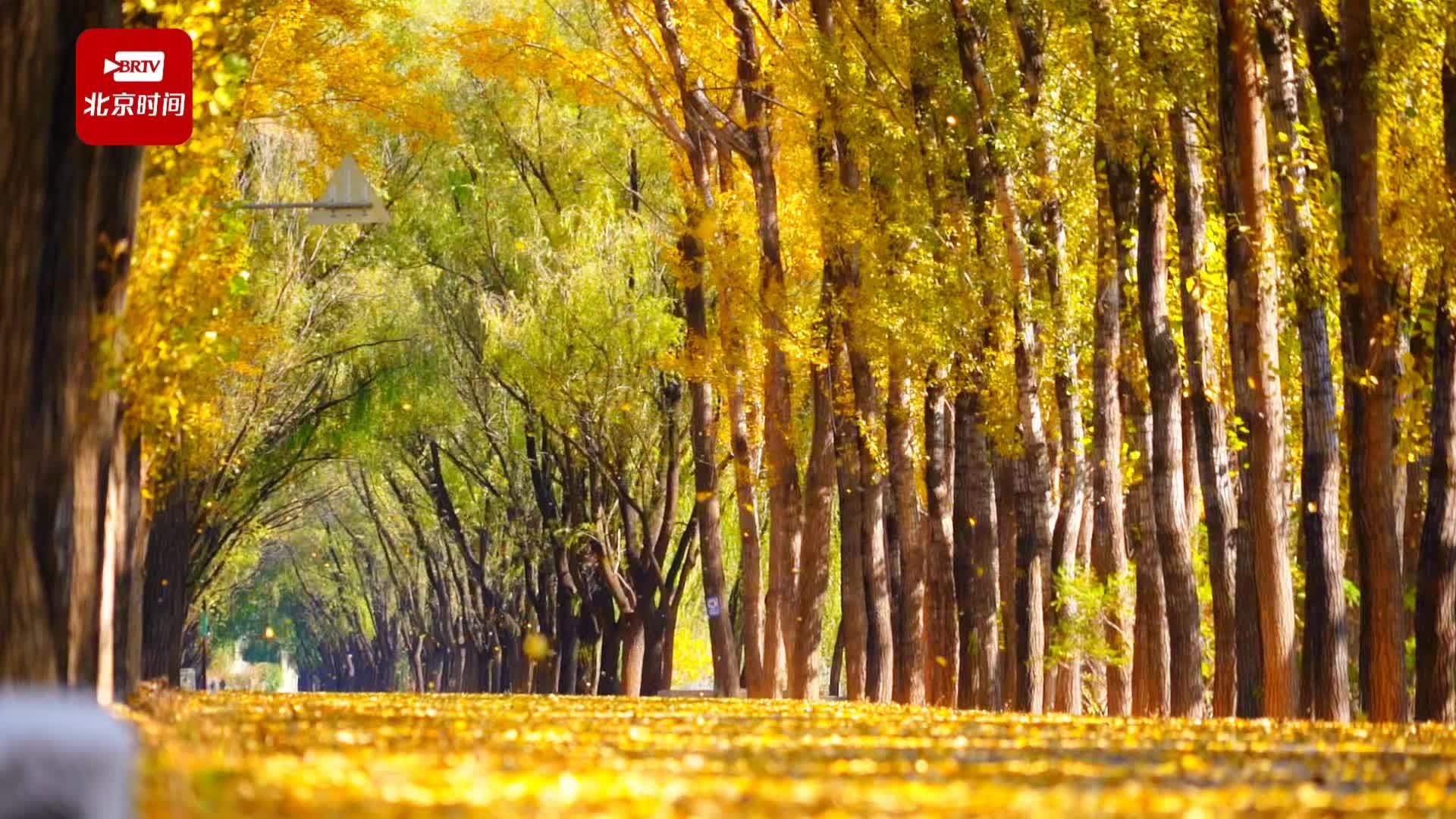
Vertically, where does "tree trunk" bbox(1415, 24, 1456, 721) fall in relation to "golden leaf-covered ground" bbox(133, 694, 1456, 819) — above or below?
above

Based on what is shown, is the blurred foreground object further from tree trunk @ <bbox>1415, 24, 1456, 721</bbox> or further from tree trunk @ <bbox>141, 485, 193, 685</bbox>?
tree trunk @ <bbox>141, 485, 193, 685</bbox>

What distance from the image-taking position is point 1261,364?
19859 mm

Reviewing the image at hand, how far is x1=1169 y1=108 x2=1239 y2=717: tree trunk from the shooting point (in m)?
20.6

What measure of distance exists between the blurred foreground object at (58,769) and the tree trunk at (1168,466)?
1609 centimetres

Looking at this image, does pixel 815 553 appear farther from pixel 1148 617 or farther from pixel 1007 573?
pixel 1148 617

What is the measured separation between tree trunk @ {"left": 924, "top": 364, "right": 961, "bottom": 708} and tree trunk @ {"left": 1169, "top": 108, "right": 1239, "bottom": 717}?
563cm

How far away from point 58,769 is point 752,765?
391cm

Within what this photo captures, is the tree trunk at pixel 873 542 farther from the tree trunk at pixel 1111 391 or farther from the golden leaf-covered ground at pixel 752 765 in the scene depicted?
the golden leaf-covered ground at pixel 752 765

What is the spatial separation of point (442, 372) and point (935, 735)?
33657 millimetres

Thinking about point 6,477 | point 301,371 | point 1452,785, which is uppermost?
point 301,371

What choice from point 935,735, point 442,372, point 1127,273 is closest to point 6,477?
point 935,735

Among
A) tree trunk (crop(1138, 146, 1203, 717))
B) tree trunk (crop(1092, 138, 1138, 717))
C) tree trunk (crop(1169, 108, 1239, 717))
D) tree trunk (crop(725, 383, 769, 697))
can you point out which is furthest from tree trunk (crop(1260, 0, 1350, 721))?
tree trunk (crop(725, 383, 769, 697))

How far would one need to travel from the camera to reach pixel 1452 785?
9.25 metres

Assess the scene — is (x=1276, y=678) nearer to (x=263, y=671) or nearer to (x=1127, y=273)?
(x=1127, y=273)
